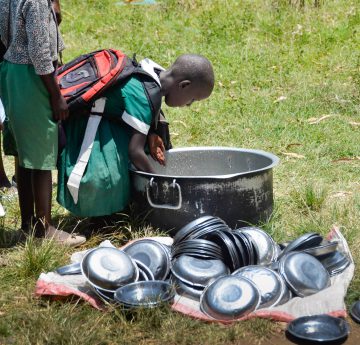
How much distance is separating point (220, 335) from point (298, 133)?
348 cm

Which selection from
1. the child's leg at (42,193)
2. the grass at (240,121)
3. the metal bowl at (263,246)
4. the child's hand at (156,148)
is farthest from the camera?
the child's hand at (156,148)

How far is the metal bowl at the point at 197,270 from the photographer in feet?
13.1

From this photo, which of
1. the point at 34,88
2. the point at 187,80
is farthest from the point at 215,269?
the point at 34,88

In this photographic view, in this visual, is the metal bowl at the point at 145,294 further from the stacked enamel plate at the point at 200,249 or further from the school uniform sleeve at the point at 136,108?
the school uniform sleeve at the point at 136,108

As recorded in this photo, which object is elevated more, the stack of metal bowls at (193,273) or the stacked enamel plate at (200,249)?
the stacked enamel plate at (200,249)

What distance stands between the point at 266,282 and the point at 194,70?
1448mm

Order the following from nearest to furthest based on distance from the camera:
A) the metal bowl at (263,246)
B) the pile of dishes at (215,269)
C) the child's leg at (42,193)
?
the pile of dishes at (215,269) < the metal bowl at (263,246) < the child's leg at (42,193)

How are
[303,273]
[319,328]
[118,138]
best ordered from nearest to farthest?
1. [319,328]
2. [303,273]
3. [118,138]

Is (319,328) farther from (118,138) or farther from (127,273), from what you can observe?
(118,138)

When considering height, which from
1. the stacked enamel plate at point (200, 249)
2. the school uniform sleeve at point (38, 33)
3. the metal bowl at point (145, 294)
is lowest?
the metal bowl at point (145, 294)

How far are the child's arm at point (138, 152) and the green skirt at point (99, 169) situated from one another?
3.8 inches

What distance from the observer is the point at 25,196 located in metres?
4.84

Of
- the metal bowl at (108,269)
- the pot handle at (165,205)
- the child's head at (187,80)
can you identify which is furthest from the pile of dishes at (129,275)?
the child's head at (187,80)

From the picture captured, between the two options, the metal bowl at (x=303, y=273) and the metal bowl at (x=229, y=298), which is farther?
the metal bowl at (x=303, y=273)
